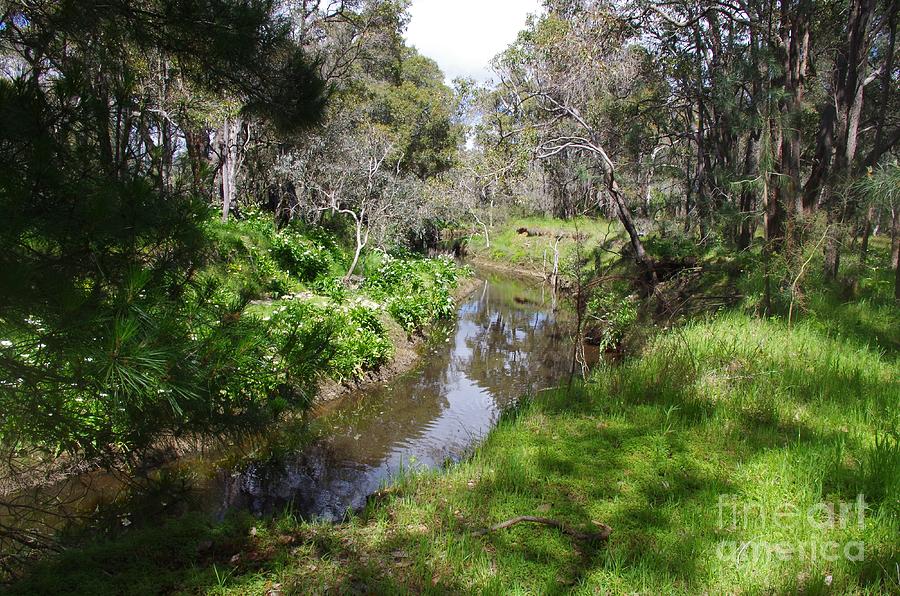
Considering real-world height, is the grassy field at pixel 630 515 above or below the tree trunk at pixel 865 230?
below

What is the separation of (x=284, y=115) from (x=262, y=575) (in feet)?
9.08

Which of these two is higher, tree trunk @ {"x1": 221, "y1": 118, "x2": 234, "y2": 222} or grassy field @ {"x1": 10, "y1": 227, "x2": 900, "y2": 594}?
tree trunk @ {"x1": 221, "y1": 118, "x2": 234, "y2": 222}

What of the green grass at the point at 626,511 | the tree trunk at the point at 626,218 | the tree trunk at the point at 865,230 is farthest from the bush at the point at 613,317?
the tree trunk at the point at 865,230

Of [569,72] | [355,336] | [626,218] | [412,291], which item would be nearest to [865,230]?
[626,218]

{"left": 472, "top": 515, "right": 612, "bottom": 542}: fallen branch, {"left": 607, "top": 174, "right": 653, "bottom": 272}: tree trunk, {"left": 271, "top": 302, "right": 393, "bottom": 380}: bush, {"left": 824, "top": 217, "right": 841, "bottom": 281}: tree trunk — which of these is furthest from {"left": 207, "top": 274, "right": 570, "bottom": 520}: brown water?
{"left": 824, "top": 217, "right": 841, "bottom": 281}: tree trunk

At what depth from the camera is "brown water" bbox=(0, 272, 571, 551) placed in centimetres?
347

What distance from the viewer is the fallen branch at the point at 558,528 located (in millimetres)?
3197

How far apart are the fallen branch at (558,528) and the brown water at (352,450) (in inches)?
50.8

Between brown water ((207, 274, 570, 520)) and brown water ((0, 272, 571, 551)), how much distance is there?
0.02 m

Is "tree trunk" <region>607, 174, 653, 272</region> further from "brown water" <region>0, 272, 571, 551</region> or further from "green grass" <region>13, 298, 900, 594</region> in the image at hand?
"green grass" <region>13, 298, 900, 594</region>

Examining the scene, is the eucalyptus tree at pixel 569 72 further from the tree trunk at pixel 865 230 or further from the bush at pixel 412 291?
the bush at pixel 412 291

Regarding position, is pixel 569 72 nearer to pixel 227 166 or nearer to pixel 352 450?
pixel 227 166

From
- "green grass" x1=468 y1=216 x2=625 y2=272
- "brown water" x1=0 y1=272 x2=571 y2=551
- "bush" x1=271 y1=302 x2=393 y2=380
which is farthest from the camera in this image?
"green grass" x1=468 y1=216 x2=625 y2=272

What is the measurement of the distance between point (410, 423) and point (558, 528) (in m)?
4.27
